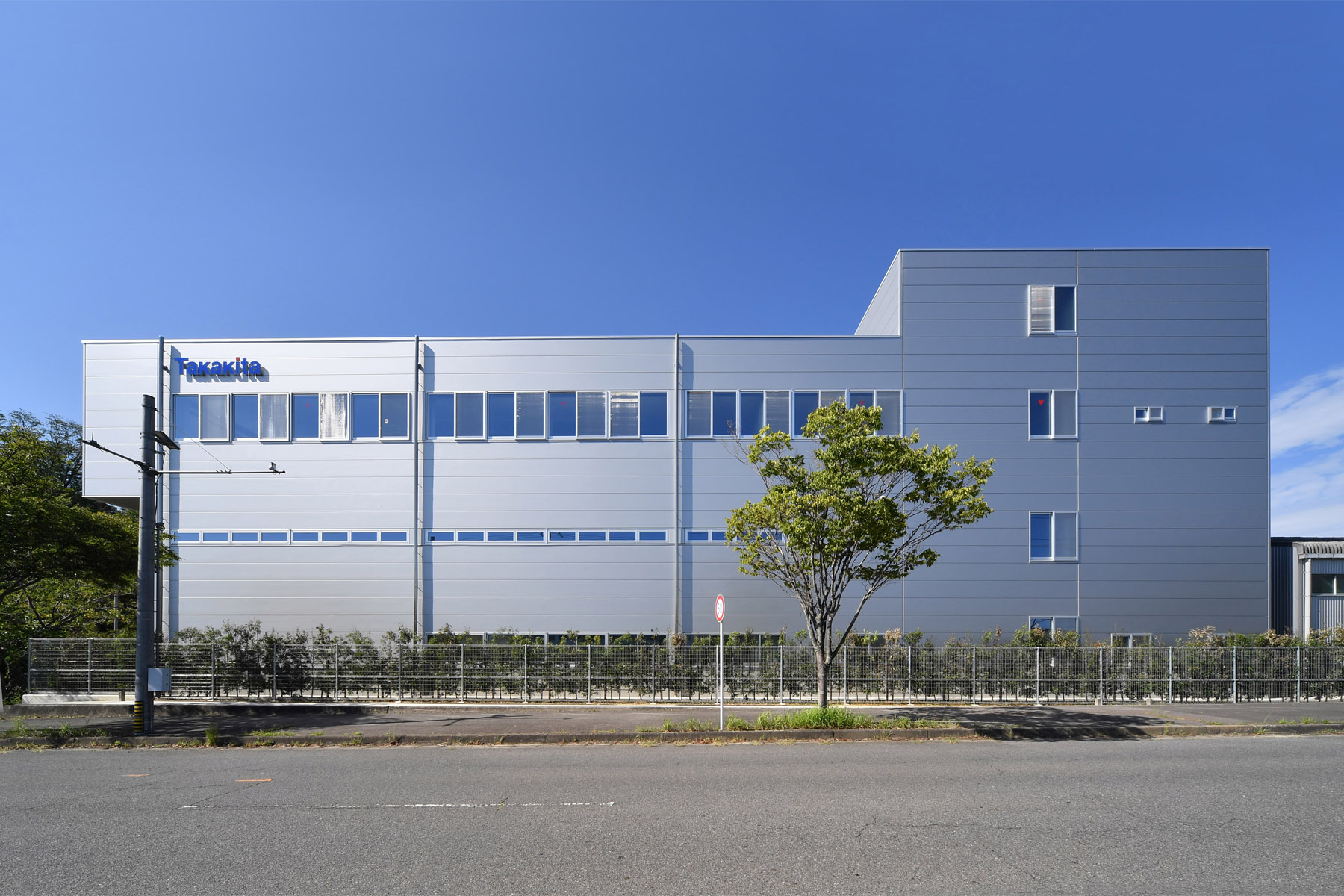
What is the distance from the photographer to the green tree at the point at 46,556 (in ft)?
50.2

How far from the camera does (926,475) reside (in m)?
13.5

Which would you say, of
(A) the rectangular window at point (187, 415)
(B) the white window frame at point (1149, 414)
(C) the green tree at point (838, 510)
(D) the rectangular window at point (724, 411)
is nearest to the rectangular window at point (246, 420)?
(A) the rectangular window at point (187, 415)

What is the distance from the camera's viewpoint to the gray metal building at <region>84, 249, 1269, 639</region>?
22234 mm

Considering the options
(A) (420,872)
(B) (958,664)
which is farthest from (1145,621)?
(A) (420,872)

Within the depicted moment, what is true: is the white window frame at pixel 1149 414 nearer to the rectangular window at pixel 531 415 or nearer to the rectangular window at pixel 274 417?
the rectangular window at pixel 531 415

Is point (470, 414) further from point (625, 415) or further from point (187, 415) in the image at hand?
point (187, 415)

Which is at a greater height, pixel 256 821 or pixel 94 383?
pixel 94 383

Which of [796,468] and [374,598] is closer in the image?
[796,468]

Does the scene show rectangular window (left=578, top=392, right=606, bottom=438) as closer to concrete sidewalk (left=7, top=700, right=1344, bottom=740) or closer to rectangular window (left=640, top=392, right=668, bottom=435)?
rectangular window (left=640, top=392, right=668, bottom=435)

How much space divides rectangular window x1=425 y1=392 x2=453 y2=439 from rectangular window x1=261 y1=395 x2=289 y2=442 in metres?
4.60

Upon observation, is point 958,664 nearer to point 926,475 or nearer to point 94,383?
point 926,475

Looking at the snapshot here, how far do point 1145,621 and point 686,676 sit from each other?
1540cm

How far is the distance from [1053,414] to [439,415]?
19.9m

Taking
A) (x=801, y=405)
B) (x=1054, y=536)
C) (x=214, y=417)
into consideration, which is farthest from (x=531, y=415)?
(x=1054, y=536)
